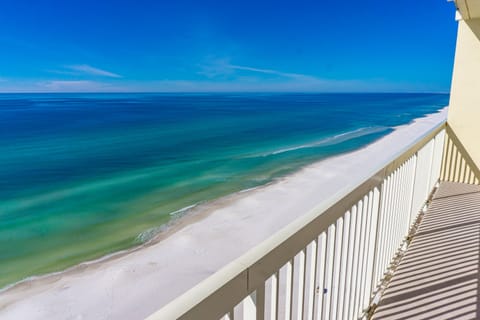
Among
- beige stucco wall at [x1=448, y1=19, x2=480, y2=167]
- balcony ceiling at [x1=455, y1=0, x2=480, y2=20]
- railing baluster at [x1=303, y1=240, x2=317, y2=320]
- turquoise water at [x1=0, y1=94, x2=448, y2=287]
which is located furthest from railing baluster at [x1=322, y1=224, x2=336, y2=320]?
turquoise water at [x1=0, y1=94, x2=448, y2=287]

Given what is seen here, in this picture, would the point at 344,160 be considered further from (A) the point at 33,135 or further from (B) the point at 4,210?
(A) the point at 33,135

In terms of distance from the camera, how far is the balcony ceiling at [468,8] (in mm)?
3102

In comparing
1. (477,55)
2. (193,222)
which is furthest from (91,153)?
(477,55)

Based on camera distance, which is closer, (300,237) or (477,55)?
(300,237)

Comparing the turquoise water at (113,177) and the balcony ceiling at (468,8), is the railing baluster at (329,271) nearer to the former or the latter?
the balcony ceiling at (468,8)

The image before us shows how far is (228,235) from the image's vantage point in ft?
15.9

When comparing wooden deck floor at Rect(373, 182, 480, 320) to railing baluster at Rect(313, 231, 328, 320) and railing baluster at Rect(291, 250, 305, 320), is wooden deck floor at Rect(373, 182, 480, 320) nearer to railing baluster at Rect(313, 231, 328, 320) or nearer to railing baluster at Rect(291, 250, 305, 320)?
railing baluster at Rect(313, 231, 328, 320)

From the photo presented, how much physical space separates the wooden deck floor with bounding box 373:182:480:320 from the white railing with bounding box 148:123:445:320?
13 centimetres

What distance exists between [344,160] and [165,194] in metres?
6.88

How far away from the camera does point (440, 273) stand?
1954 mm

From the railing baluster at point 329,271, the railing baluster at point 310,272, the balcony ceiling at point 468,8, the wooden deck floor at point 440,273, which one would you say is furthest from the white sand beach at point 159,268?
the balcony ceiling at point 468,8

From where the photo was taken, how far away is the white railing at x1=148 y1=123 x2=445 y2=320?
53 centimetres

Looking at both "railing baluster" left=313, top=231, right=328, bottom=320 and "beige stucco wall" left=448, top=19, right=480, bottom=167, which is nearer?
"railing baluster" left=313, top=231, right=328, bottom=320

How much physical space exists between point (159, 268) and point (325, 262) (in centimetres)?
335
